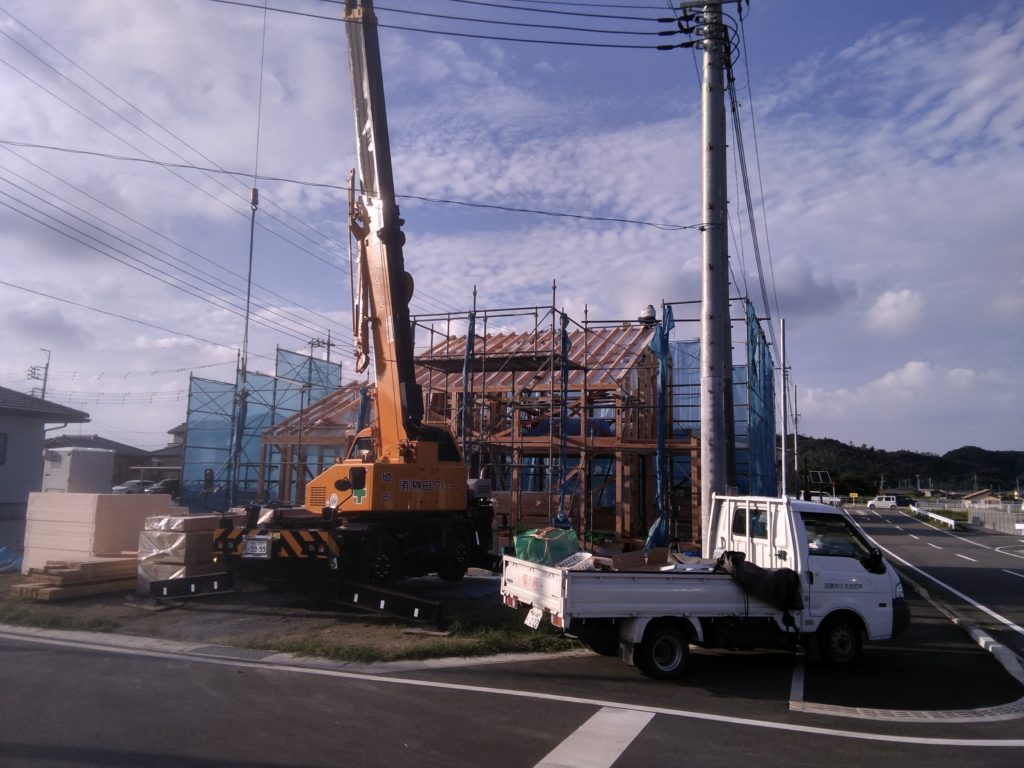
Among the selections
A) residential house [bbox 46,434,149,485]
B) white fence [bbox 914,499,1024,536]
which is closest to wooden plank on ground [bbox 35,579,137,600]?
residential house [bbox 46,434,149,485]

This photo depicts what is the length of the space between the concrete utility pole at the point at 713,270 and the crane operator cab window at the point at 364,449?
216 inches

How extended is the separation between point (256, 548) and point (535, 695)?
5.88 metres

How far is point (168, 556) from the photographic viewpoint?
12609mm

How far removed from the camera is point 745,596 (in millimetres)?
8289

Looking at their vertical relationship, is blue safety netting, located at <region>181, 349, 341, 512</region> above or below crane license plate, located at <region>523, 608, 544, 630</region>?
above

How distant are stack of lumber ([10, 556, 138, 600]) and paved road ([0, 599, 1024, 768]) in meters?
2.77

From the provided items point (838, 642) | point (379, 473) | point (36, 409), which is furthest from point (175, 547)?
point (36, 409)

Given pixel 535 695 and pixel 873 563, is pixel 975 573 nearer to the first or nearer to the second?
pixel 873 563

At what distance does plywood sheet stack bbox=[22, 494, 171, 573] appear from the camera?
1366 centimetres

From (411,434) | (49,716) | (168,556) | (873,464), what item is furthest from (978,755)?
(873,464)

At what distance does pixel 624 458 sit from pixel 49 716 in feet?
55.4

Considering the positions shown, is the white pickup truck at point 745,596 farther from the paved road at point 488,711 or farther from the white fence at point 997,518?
the white fence at point 997,518

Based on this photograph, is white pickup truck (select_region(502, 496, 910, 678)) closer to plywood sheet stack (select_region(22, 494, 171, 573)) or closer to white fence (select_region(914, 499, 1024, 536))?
plywood sheet stack (select_region(22, 494, 171, 573))

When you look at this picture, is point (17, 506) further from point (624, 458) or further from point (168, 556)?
point (624, 458)
